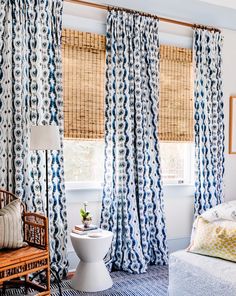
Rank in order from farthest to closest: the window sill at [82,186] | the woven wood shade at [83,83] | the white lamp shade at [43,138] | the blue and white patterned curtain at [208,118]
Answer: the blue and white patterned curtain at [208,118], the window sill at [82,186], the woven wood shade at [83,83], the white lamp shade at [43,138]

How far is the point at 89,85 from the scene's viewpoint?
416cm

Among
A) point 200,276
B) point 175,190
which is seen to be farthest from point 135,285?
point 175,190

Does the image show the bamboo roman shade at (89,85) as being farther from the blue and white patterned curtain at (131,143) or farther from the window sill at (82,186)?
the window sill at (82,186)

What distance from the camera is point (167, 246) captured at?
4.48 metres

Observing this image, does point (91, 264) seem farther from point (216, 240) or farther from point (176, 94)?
point (176, 94)

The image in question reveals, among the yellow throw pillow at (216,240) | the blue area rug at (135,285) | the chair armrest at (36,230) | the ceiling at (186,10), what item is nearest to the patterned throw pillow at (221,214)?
the yellow throw pillow at (216,240)

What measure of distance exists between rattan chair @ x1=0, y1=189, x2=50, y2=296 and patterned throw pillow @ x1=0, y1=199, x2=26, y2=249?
0.05m

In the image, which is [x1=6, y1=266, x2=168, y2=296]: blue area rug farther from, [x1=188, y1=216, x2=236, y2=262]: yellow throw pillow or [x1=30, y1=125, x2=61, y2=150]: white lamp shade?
[x1=30, y1=125, x2=61, y2=150]: white lamp shade

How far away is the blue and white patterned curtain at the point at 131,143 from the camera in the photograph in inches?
163

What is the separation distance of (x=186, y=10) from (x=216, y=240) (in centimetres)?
264

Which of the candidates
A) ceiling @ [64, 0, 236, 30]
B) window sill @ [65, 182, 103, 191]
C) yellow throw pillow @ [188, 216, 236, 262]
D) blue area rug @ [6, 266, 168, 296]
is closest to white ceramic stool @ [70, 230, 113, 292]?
blue area rug @ [6, 266, 168, 296]

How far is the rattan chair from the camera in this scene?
9.46ft

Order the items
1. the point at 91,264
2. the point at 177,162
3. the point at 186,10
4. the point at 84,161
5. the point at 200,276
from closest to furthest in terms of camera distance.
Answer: the point at 200,276 < the point at 91,264 < the point at 84,161 < the point at 186,10 < the point at 177,162

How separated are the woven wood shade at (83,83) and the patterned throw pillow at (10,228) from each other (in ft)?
3.63
